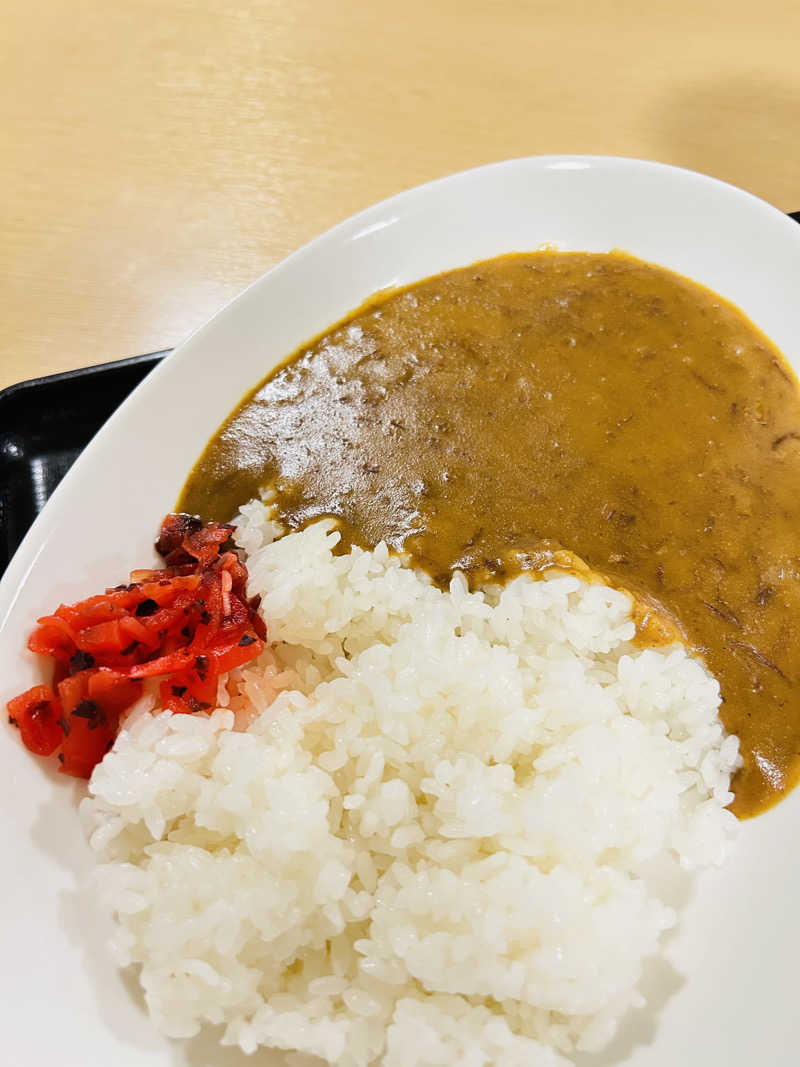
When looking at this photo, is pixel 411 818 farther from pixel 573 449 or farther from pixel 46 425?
pixel 46 425

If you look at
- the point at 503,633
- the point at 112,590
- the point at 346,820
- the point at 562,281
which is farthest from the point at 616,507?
the point at 112,590

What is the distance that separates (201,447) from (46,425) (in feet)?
1.84

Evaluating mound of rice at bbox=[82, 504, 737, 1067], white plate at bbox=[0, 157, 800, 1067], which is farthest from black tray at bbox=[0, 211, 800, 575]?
mound of rice at bbox=[82, 504, 737, 1067]

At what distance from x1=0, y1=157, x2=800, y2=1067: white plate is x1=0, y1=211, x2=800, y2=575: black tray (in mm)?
401

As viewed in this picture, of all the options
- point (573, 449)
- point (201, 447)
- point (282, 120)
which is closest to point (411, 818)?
point (573, 449)

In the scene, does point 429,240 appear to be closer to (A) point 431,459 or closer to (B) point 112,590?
(A) point 431,459

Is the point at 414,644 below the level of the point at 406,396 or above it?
below

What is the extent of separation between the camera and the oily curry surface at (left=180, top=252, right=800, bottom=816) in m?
1.95

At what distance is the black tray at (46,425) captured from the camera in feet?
7.84

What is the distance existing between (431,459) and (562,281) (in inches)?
28.6

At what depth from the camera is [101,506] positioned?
2.05m

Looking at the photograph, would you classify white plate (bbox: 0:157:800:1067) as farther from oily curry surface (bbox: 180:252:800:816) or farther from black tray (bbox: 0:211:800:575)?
black tray (bbox: 0:211:800:575)

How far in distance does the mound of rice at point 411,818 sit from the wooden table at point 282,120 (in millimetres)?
1519

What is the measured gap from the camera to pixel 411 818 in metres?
1.81
